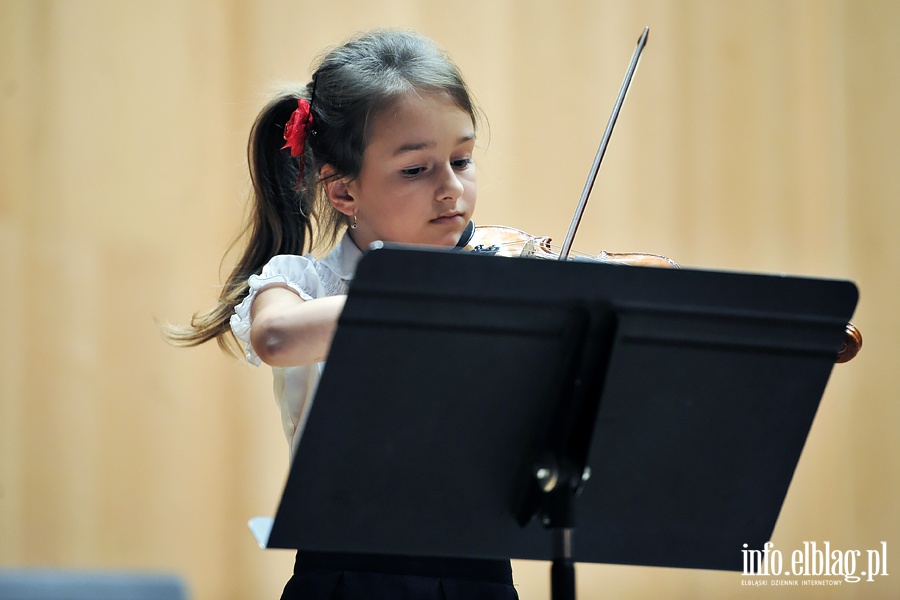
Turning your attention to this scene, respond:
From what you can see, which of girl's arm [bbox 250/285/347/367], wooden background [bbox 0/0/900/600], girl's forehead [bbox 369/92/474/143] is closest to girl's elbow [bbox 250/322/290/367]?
girl's arm [bbox 250/285/347/367]

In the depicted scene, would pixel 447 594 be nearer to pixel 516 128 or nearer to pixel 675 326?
pixel 675 326

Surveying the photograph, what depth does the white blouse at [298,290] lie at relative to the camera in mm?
1053

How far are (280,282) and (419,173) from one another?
7.6 inches

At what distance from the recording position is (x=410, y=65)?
1.16 metres

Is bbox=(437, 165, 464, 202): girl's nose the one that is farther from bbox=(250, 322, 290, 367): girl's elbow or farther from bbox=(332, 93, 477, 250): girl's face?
bbox=(250, 322, 290, 367): girl's elbow

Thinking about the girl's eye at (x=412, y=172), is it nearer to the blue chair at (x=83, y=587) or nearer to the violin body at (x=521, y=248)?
the violin body at (x=521, y=248)

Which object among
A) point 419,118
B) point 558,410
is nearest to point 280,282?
point 419,118

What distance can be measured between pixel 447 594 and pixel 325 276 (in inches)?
13.5

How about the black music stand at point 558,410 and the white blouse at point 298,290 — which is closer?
the black music stand at point 558,410

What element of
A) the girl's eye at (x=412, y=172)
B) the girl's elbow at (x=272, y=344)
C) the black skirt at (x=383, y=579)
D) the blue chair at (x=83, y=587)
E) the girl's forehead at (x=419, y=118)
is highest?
the girl's forehead at (x=419, y=118)

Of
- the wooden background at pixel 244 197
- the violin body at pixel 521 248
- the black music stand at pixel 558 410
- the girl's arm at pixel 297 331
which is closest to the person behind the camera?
the black music stand at pixel 558 410

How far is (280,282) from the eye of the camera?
103 centimetres

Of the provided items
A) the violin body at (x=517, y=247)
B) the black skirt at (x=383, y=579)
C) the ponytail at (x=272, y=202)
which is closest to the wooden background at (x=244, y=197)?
the ponytail at (x=272, y=202)

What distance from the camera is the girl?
1051 mm
